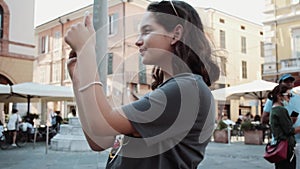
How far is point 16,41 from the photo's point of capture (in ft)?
53.8

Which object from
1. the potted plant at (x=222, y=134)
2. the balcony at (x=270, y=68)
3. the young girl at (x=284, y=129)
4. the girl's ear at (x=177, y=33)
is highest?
the balcony at (x=270, y=68)

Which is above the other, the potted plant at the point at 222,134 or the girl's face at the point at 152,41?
the girl's face at the point at 152,41

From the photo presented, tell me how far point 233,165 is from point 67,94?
21.4 feet

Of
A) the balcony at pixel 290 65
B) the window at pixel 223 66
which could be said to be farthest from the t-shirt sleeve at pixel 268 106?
the balcony at pixel 290 65

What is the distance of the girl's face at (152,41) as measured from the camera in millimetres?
963

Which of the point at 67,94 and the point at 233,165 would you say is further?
the point at 67,94

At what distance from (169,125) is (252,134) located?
1104cm

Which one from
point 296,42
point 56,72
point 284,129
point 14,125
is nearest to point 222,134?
point 14,125

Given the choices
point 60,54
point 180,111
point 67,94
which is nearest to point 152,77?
point 180,111

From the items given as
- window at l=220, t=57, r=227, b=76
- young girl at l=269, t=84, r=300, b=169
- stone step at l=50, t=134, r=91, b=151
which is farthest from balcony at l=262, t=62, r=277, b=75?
window at l=220, t=57, r=227, b=76

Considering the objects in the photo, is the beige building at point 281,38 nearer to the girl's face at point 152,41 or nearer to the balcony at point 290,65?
the balcony at point 290,65

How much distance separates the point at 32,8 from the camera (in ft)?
54.6

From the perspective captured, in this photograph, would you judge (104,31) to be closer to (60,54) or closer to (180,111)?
(180,111)

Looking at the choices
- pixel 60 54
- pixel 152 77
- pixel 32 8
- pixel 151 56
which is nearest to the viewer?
pixel 151 56
